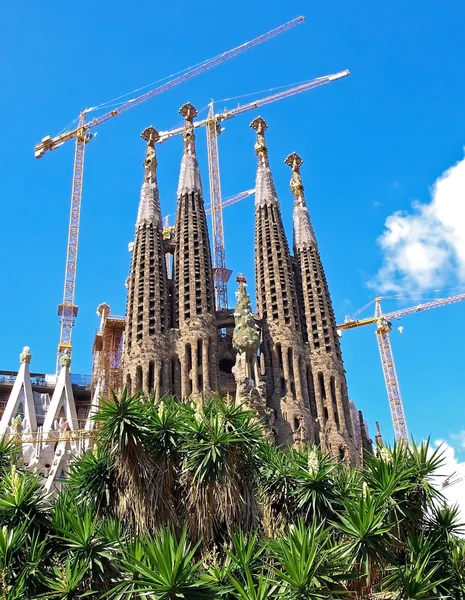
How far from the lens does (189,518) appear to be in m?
16.8

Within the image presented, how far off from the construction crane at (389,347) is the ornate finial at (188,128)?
79.5ft

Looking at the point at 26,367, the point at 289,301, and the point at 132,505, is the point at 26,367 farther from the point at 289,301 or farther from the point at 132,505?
the point at 132,505

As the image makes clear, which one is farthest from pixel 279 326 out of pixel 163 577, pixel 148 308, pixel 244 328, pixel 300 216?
pixel 163 577

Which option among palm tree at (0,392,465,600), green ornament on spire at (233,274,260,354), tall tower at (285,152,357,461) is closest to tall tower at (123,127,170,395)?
green ornament on spire at (233,274,260,354)

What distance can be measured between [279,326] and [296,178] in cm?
1270

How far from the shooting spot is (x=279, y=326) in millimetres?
42531

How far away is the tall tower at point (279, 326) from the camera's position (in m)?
39.6

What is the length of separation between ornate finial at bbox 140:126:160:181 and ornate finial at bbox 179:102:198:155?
1.99 m

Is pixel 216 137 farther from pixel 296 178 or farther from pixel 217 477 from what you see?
pixel 217 477

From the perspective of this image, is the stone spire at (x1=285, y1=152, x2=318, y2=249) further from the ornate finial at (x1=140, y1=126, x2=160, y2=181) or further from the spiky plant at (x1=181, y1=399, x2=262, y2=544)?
the spiky plant at (x1=181, y1=399, x2=262, y2=544)

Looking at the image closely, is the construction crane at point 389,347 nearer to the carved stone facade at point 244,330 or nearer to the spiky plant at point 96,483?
the carved stone facade at point 244,330

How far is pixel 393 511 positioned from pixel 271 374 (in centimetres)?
2556

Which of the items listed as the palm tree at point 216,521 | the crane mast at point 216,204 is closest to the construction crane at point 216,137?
the crane mast at point 216,204

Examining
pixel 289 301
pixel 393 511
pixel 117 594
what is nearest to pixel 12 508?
pixel 117 594
